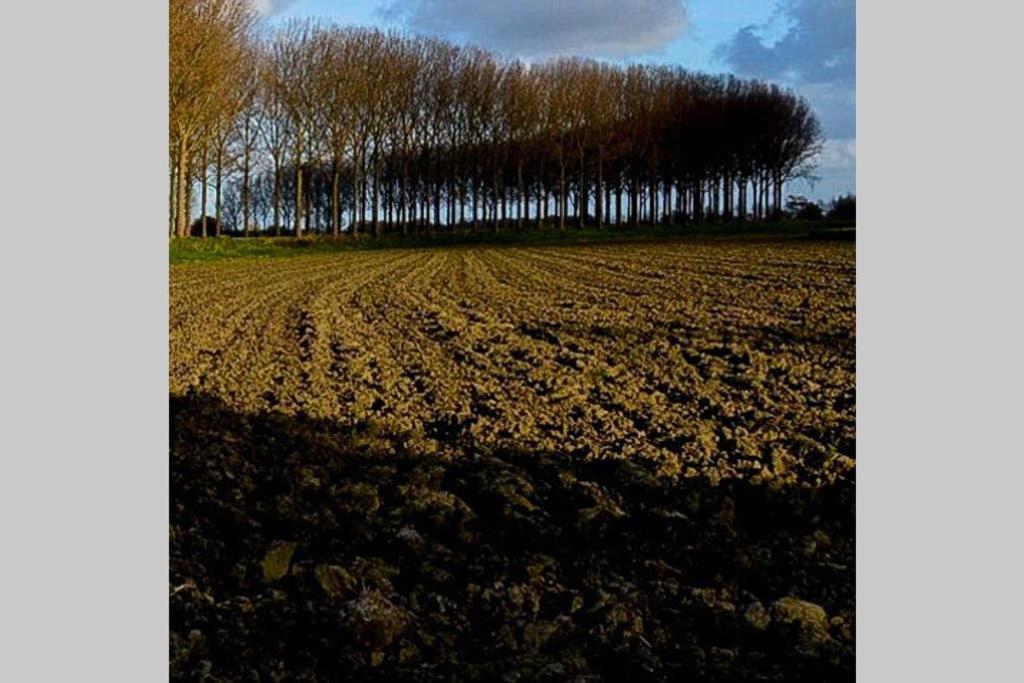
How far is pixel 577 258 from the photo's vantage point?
12.0 ft

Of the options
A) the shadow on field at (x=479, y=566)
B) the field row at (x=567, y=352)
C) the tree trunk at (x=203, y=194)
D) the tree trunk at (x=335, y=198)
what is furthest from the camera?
the tree trunk at (x=335, y=198)

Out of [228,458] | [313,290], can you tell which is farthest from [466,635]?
[313,290]

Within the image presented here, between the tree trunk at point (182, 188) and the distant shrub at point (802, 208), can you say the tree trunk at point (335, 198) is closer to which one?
the tree trunk at point (182, 188)

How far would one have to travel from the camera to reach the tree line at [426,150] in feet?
10.7

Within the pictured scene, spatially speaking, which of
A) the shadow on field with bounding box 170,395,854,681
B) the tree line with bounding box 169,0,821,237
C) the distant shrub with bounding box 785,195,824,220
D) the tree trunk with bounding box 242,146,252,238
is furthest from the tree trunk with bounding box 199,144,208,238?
the distant shrub with bounding box 785,195,824,220

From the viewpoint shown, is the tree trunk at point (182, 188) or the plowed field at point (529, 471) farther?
the tree trunk at point (182, 188)

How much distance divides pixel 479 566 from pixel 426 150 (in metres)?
1.55

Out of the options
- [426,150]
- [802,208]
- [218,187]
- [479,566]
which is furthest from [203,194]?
[802,208]

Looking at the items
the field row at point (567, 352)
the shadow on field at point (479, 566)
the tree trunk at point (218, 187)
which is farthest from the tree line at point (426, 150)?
the shadow on field at point (479, 566)

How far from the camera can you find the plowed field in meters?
2.65

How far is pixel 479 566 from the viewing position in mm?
2904

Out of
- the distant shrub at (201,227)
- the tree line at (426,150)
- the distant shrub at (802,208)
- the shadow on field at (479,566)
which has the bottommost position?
the shadow on field at (479,566)

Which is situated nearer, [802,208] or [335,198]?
[802,208]

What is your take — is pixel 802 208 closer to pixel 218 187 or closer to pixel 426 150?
pixel 426 150
